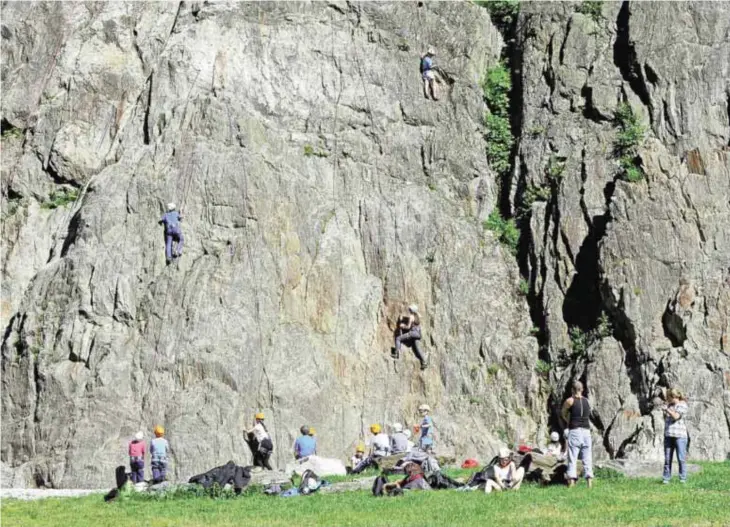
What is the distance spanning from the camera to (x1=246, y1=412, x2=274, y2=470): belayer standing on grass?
33031 mm

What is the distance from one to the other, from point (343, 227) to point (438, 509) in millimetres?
19479

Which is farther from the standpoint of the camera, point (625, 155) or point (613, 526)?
point (625, 155)

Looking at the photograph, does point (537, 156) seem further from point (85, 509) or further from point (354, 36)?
point (85, 509)

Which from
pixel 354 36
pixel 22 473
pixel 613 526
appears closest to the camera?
pixel 613 526

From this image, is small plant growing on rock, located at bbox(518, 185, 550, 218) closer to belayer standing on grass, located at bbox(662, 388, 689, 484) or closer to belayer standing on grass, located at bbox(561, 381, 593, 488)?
belayer standing on grass, located at bbox(662, 388, 689, 484)

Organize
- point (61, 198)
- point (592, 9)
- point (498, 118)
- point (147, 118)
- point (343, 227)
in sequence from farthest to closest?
point (592, 9)
point (498, 118)
point (61, 198)
point (147, 118)
point (343, 227)

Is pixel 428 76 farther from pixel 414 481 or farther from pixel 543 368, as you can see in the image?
pixel 414 481

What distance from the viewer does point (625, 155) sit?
145 ft

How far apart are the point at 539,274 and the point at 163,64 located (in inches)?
616

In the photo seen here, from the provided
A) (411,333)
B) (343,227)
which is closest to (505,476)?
(411,333)

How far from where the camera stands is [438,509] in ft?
77.6

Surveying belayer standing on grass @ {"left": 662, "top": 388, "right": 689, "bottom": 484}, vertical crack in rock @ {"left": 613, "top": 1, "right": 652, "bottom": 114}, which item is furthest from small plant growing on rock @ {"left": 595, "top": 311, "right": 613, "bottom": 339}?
belayer standing on grass @ {"left": 662, "top": 388, "right": 689, "bottom": 484}

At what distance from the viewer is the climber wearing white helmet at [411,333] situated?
1566 inches

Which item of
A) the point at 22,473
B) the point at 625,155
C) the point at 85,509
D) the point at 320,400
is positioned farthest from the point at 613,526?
the point at 625,155
